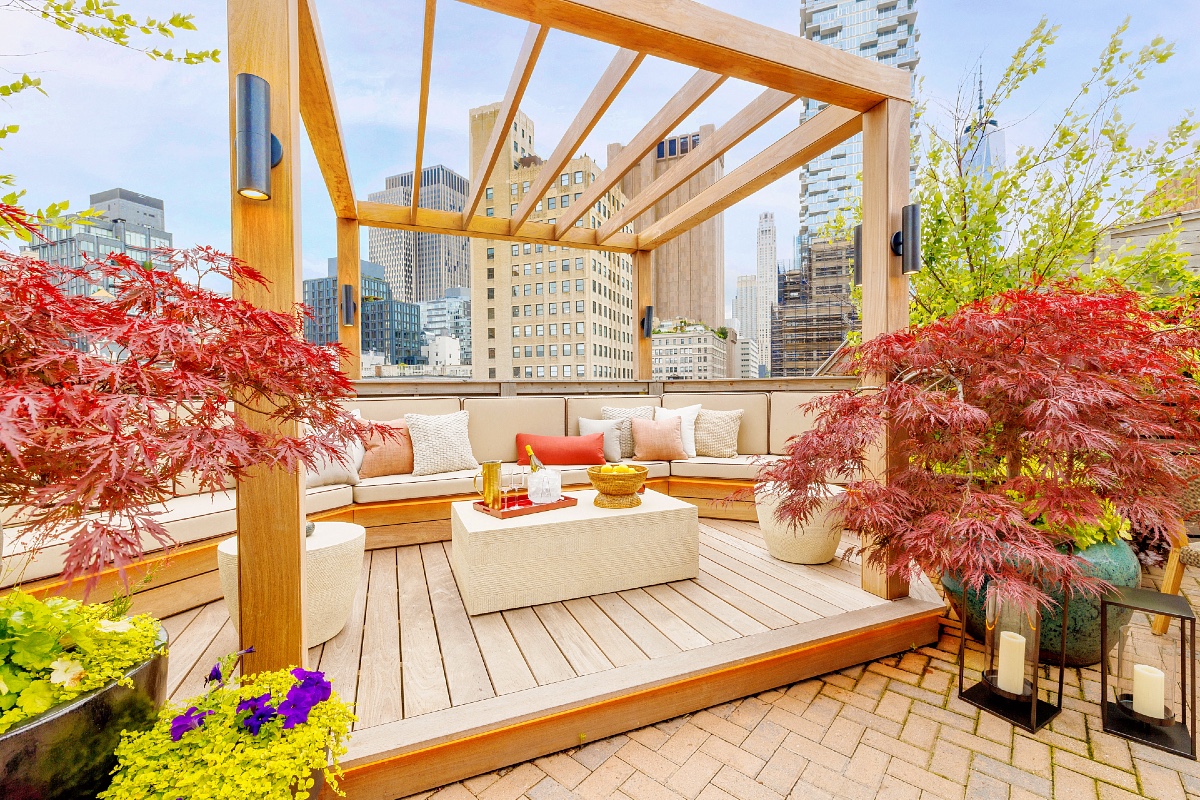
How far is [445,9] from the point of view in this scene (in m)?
3.20

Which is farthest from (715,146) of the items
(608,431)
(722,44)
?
(608,431)

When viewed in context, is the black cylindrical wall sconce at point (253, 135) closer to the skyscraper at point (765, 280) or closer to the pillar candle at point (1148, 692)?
the pillar candle at point (1148, 692)

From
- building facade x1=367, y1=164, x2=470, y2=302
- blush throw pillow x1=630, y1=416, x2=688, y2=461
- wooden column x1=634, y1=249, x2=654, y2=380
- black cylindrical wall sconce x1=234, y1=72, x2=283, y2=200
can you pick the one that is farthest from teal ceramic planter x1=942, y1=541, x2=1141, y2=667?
building facade x1=367, y1=164, x2=470, y2=302

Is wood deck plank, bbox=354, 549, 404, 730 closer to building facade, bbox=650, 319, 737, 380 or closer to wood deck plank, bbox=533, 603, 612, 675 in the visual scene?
wood deck plank, bbox=533, 603, 612, 675

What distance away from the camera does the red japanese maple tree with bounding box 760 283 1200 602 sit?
1.61 metres

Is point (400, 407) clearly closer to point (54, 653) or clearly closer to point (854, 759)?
point (54, 653)

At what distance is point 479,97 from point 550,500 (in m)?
2.80

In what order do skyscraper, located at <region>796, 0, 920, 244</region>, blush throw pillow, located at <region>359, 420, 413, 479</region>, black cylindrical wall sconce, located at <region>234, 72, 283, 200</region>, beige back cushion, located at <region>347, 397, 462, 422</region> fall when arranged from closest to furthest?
black cylindrical wall sconce, located at <region>234, 72, 283, 200</region>, blush throw pillow, located at <region>359, 420, 413, 479</region>, beige back cushion, located at <region>347, 397, 462, 422</region>, skyscraper, located at <region>796, 0, 920, 244</region>

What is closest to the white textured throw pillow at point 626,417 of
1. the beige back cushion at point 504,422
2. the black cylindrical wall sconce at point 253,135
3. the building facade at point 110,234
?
the beige back cushion at point 504,422

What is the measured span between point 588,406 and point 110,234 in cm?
307

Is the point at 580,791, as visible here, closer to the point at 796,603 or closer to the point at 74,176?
the point at 796,603

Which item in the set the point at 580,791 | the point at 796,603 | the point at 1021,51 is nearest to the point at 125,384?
the point at 580,791

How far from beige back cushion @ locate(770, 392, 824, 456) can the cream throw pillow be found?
0.30 metres

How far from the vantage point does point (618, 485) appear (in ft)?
8.20
